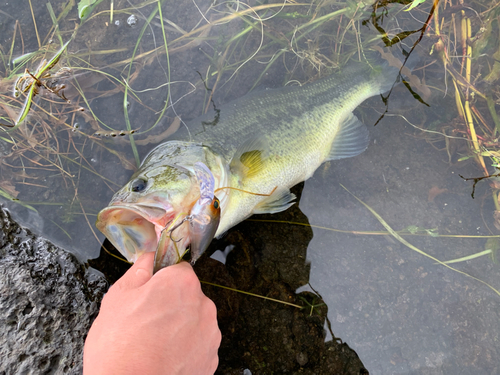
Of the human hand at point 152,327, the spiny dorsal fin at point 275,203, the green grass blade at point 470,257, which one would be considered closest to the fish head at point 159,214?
the human hand at point 152,327

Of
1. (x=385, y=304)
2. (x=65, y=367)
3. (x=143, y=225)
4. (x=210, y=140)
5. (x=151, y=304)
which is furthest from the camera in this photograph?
(x=385, y=304)

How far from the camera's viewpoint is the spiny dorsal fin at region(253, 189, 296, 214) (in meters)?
2.47

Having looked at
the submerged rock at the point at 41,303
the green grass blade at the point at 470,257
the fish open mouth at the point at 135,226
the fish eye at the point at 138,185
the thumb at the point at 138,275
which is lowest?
the green grass blade at the point at 470,257

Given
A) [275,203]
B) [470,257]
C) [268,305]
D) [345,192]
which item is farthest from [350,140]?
[268,305]

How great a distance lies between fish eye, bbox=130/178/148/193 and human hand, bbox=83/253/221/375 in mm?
410

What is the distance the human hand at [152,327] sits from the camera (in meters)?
1.40

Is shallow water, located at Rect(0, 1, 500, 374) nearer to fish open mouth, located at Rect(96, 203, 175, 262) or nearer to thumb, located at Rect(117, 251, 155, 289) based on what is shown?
fish open mouth, located at Rect(96, 203, 175, 262)

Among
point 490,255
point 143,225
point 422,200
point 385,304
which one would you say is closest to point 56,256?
point 143,225

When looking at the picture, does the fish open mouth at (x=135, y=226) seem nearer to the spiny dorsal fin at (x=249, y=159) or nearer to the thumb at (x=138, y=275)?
the thumb at (x=138, y=275)

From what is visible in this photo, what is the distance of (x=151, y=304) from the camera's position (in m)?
1.55

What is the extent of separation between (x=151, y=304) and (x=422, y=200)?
2.40 m

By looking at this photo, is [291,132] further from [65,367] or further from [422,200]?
[65,367]

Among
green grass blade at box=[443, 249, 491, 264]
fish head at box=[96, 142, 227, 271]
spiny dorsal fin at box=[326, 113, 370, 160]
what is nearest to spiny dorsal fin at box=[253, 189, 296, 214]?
fish head at box=[96, 142, 227, 271]

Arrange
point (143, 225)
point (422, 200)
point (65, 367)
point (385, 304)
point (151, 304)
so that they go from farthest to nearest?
point (422, 200)
point (385, 304)
point (65, 367)
point (143, 225)
point (151, 304)
